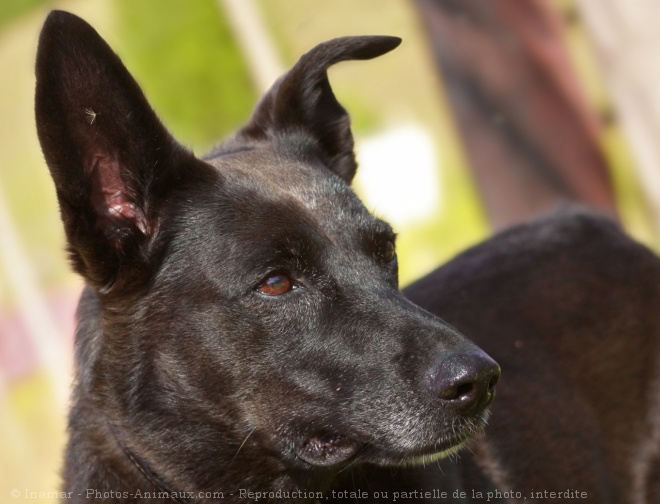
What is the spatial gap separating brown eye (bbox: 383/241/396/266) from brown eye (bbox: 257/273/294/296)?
0.44 m

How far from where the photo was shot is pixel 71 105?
2799 mm

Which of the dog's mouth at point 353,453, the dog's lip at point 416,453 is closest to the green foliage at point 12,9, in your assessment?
the dog's mouth at point 353,453

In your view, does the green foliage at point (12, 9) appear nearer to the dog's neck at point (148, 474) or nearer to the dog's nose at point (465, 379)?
the dog's neck at point (148, 474)

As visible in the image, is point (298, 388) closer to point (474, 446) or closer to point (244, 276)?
point (244, 276)

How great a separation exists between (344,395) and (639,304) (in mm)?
1768

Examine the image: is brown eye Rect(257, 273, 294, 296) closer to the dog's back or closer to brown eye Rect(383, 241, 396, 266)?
brown eye Rect(383, 241, 396, 266)

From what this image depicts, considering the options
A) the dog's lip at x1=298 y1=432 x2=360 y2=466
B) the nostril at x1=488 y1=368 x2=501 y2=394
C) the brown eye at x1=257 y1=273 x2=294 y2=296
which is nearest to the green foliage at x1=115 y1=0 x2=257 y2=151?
the brown eye at x1=257 y1=273 x2=294 y2=296

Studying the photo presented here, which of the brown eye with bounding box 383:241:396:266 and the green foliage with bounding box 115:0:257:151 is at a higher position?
the brown eye with bounding box 383:241:396:266

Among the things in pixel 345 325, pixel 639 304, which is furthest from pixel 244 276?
pixel 639 304

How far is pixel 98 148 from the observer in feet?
9.66

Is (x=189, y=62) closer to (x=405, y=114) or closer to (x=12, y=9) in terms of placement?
(x=12, y=9)

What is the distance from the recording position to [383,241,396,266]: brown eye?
3.20 metres

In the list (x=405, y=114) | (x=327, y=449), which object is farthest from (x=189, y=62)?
(x=327, y=449)

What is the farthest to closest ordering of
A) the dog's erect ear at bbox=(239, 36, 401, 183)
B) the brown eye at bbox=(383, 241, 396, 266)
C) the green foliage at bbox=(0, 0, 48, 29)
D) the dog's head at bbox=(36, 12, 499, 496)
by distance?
1. the green foliage at bbox=(0, 0, 48, 29)
2. the dog's erect ear at bbox=(239, 36, 401, 183)
3. the brown eye at bbox=(383, 241, 396, 266)
4. the dog's head at bbox=(36, 12, 499, 496)
